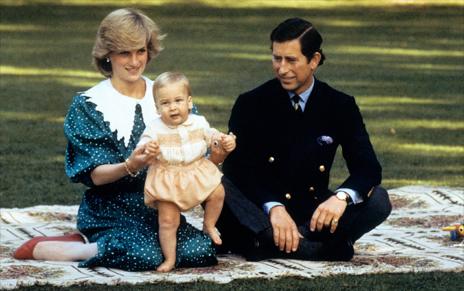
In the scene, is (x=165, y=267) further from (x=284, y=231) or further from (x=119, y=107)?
(x=119, y=107)

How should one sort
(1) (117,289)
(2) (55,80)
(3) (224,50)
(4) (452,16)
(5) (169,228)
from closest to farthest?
(1) (117,289), (5) (169,228), (2) (55,80), (3) (224,50), (4) (452,16)

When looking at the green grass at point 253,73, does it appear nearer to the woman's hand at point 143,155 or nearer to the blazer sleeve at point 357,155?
the blazer sleeve at point 357,155

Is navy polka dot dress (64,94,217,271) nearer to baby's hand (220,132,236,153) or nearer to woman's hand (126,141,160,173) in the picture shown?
woman's hand (126,141,160,173)

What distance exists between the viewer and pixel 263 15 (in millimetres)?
23781

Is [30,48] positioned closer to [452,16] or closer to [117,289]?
[452,16]

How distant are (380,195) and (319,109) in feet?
1.71

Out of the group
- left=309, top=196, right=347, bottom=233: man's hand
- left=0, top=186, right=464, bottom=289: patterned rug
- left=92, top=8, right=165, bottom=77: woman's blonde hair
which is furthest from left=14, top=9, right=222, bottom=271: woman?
left=309, top=196, right=347, bottom=233: man's hand

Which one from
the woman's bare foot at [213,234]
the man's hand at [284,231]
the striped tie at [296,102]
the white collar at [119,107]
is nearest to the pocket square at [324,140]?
the striped tie at [296,102]

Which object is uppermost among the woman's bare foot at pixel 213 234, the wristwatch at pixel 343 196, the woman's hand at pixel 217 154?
the woman's hand at pixel 217 154

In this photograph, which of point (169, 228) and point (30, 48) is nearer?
point (169, 228)

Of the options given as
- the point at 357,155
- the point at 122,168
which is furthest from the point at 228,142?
the point at 357,155

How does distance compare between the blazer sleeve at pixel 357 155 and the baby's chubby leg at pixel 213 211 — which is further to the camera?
the blazer sleeve at pixel 357 155

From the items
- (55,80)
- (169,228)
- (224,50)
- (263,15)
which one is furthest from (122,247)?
(263,15)

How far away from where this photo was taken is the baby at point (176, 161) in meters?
6.18
